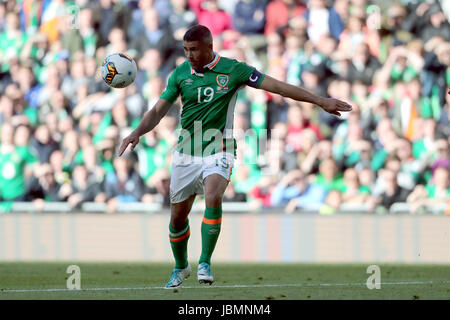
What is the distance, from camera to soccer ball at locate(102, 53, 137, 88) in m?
10.7

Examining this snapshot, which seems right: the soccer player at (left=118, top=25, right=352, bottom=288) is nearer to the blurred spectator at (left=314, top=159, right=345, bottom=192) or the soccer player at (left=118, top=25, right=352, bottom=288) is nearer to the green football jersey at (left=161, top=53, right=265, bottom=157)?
the green football jersey at (left=161, top=53, right=265, bottom=157)

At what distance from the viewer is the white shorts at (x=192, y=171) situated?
10.2 metres

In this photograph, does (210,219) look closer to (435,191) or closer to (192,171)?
(192,171)

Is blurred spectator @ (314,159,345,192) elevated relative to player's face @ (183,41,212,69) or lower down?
lower down

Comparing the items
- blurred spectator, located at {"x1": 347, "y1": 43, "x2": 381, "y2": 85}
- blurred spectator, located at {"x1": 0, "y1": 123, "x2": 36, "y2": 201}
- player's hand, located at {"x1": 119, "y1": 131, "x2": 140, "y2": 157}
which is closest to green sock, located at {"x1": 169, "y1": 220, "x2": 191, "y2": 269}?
player's hand, located at {"x1": 119, "y1": 131, "x2": 140, "y2": 157}

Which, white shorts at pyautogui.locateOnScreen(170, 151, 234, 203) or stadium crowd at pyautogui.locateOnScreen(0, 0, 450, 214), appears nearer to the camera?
white shorts at pyautogui.locateOnScreen(170, 151, 234, 203)

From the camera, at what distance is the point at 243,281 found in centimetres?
1152

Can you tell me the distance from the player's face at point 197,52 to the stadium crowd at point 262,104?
20.1 feet

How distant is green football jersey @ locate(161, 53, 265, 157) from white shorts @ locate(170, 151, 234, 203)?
67mm

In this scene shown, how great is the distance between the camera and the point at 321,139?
16359 millimetres

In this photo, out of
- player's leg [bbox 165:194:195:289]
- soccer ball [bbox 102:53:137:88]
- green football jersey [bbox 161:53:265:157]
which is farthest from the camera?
soccer ball [bbox 102:53:137:88]

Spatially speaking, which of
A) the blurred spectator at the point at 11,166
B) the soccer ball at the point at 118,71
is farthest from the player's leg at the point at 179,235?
the blurred spectator at the point at 11,166

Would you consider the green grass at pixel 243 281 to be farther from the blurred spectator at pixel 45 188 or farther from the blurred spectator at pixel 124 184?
the blurred spectator at pixel 45 188
